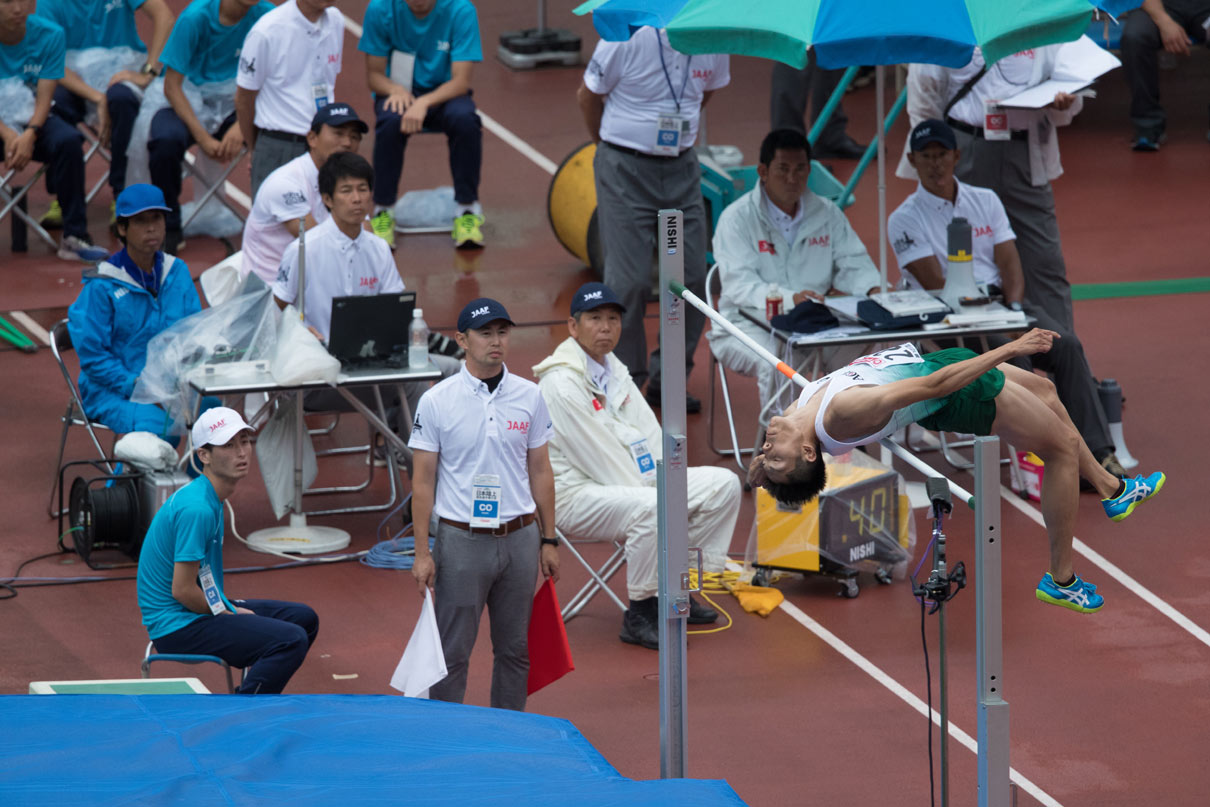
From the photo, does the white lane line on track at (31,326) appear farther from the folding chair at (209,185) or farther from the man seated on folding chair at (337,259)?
the man seated on folding chair at (337,259)

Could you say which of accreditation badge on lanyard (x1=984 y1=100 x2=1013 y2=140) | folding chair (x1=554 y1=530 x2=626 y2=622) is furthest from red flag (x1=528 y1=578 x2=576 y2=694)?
accreditation badge on lanyard (x1=984 y1=100 x2=1013 y2=140)

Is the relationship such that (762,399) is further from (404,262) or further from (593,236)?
(404,262)

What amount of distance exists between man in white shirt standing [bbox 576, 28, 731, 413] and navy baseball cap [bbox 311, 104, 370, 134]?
1338 mm

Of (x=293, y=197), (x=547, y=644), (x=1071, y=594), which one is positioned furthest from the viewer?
(x=293, y=197)

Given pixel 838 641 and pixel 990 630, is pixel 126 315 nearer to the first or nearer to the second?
pixel 838 641

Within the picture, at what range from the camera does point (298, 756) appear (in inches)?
207

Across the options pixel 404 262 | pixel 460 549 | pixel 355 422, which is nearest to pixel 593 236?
pixel 404 262

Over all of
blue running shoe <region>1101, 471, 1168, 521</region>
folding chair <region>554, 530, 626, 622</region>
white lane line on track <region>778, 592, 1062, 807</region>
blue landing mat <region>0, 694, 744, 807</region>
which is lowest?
white lane line on track <region>778, 592, 1062, 807</region>

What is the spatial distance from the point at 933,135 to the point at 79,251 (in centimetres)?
635

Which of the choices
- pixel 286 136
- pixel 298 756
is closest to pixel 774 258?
pixel 286 136

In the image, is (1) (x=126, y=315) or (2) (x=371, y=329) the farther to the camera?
(1) (x=126, y=315)

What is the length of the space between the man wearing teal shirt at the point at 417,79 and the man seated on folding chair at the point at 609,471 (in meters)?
4.87

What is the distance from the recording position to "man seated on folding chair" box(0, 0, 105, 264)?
1177 cm

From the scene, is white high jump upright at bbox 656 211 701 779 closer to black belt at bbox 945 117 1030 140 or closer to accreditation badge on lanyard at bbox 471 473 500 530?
accreditation badge on lanyard at bbox 471 473 500 530
